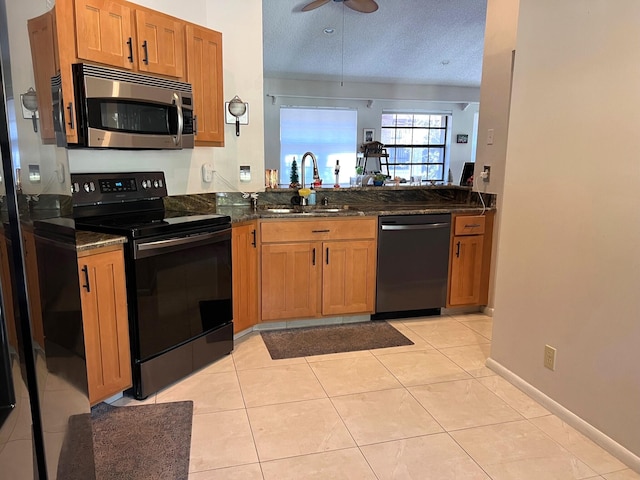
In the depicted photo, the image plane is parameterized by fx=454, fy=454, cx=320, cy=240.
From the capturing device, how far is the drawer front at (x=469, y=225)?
3508 millimetres

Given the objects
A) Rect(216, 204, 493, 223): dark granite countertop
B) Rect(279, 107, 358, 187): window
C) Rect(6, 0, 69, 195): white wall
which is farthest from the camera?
Rect(279, 107, 358, 187): window

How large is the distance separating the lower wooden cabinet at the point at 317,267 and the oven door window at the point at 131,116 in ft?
2.90

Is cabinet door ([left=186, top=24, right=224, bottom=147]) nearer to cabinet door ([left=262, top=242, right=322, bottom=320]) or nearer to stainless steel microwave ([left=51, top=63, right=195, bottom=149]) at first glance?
stainless steel microwave ([left=51, top=63, right=195, bottom=149])

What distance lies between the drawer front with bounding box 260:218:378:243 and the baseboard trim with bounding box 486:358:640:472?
121 cm

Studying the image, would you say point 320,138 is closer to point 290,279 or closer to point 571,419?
point 290,279

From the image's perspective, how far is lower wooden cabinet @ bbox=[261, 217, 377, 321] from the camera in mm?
3164

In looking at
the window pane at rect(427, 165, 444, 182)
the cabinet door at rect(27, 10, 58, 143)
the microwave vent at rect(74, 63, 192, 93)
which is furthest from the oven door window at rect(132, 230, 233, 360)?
the window pane at rect(427, 165, 444, 182)

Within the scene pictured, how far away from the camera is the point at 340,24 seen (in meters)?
5.61

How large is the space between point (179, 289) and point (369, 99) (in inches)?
272

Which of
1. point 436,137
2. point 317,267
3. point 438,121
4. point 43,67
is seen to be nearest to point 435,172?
point 436,137

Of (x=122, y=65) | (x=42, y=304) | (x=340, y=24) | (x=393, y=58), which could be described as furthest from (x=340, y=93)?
(x=42, y=304)

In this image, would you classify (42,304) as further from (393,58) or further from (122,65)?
(393,58)

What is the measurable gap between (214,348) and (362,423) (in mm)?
1057

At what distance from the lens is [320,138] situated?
845cm
